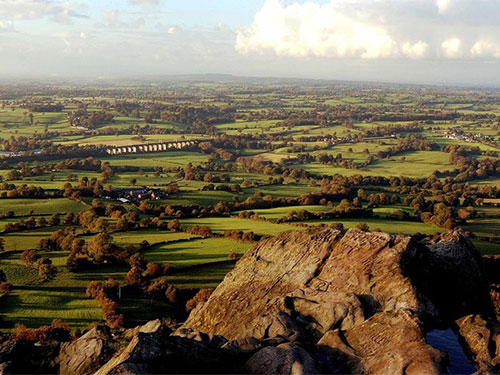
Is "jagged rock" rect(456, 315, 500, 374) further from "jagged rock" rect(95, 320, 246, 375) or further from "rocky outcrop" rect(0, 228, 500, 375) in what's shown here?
"jagged rock" rect(95, 320, 246, 375)

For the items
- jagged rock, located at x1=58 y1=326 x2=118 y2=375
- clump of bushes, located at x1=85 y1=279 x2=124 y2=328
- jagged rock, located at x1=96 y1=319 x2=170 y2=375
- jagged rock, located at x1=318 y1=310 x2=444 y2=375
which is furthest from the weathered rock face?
clump of bushes, located at x1=85 y1=279 x2=124 y2=328

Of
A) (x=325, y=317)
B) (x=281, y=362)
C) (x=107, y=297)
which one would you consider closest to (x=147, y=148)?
(x=107, y=297)

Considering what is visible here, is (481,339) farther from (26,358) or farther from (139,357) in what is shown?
(26,358)

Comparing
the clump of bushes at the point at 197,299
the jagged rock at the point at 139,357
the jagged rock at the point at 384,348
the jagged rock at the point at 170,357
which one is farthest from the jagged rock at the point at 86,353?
the clump of bushes at the point at 197,299

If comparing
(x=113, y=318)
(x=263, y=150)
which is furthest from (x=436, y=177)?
(x=113, y=318)

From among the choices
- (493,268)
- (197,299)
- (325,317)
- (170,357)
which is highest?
(170,357)

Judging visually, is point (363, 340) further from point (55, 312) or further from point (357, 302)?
point (55, 312)

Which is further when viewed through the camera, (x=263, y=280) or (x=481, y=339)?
(x=263, y=280)
